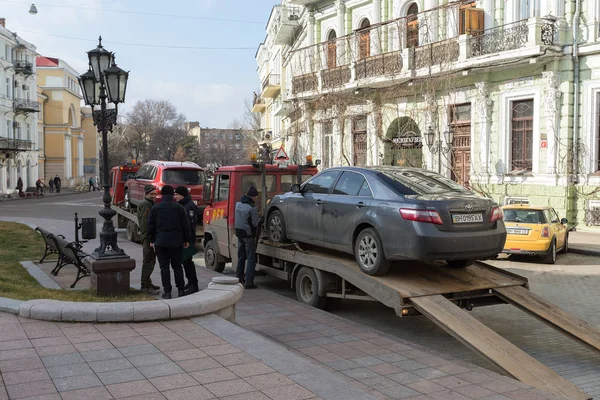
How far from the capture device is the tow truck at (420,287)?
607 centimetres

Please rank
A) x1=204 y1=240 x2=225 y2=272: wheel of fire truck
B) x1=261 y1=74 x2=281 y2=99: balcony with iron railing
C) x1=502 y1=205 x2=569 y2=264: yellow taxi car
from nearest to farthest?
x1=204 y1=240 x2=225 y2=272: wheel of fire truck
x1=502 y1=205 x2=569 y2=264: yellow taxi car
x1=261 y1=74 x2=281 y2=99: balcony with iron railing

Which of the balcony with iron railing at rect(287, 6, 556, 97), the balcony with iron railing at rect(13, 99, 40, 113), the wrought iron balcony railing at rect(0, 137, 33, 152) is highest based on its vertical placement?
the balcony with iron railing at rect(13, 99, 40, 113)

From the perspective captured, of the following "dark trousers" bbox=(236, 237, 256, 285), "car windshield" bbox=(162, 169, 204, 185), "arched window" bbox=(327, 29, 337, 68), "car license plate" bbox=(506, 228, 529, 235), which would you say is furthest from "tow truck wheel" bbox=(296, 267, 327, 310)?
"arched window" bbox=(327, 29, 337, 68)

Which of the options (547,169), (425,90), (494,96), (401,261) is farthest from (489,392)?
(425,90)

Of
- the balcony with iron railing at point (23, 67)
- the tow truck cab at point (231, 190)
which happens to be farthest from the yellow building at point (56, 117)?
the tow truck cab at point (231, 190)

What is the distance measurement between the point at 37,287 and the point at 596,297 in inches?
367

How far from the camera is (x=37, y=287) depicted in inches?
374

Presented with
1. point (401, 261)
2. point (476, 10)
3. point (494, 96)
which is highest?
point (476, 10)

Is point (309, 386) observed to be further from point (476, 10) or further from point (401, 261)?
point (476, 10)

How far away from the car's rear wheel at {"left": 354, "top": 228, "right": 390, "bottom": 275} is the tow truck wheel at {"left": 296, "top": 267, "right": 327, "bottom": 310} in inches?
41.0

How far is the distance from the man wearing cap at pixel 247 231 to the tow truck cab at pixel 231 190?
746 mm

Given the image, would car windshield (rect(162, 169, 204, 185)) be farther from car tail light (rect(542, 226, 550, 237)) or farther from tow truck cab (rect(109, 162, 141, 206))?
car tail light (rect(542, 226, 550, 237))

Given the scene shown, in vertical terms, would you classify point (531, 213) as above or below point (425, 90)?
below

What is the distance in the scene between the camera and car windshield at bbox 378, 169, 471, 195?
7980 millimetres
